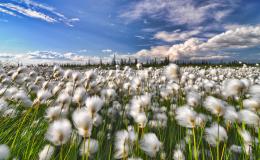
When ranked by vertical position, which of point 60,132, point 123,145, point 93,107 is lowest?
point 123,145

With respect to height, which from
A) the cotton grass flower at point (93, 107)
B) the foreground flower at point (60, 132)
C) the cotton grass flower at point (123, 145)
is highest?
the cotton grass flower at point (93, 107)

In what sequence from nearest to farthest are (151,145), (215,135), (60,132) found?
1. (60,132)
2. (151,145)
3. (215,135)

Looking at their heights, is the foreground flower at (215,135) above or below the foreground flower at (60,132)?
below

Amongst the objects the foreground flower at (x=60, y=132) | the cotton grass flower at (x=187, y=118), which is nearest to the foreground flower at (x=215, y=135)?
the cotton grass flower at (x=187, y=118)

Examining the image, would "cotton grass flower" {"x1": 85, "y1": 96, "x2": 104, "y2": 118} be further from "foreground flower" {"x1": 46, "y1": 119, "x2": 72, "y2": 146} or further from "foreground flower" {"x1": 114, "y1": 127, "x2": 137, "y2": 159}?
"foreground flower" {"x1": 114, "y1": 127, "x2": 137, "y2": 159}

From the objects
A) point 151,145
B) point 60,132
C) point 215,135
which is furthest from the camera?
point 215,135

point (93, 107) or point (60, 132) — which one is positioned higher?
point (93, 107)

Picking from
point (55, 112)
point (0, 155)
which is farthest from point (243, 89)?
point (0, 155)

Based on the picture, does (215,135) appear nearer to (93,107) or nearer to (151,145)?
(151,145)

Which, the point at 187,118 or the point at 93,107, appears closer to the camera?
the point at 93,107

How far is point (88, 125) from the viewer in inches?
83.7

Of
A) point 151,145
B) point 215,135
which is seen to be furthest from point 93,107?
point 215,135

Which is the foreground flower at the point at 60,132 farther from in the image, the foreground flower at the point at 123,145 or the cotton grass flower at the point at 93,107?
the foreground flower at the point at 123,145

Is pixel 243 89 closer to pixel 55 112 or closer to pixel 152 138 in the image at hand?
pixel 152 138
